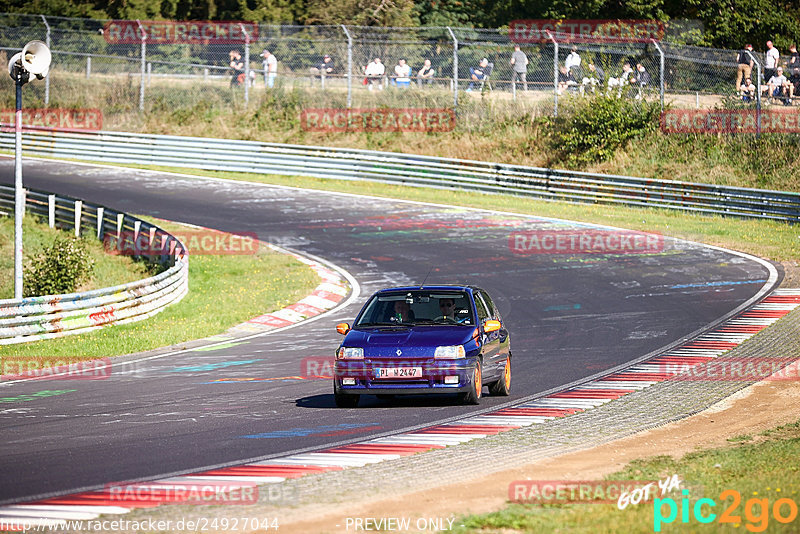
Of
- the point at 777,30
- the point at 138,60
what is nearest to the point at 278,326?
the point at 138,60

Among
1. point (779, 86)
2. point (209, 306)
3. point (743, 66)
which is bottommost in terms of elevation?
point (209, 306)

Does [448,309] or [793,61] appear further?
[793,61]

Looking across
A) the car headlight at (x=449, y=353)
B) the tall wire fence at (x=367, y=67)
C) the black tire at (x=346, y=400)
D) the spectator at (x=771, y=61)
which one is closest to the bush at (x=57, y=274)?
the black tire at (x=346, y=400)

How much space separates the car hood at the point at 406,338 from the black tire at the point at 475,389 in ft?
1.24

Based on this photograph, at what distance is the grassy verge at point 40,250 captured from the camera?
25.2 meters

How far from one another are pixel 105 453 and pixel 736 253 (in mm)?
20231

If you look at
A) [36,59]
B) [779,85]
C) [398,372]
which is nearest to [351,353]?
[398,372]

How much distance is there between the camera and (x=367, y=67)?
40.6 metres

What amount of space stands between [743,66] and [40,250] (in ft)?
71.6

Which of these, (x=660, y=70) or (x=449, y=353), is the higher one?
(x=660, y=70)

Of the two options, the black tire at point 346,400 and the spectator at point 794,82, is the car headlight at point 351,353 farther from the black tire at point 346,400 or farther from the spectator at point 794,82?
the spectator at point 794,82

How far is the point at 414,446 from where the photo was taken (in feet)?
33.6

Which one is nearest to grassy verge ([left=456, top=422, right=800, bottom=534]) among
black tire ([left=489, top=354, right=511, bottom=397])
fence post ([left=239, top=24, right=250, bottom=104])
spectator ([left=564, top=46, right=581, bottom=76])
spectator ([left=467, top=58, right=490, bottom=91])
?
black tire ([left=489, top=354, right=511, bottom=397])

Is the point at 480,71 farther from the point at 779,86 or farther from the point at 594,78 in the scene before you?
the point at 779,86
